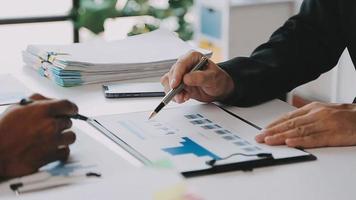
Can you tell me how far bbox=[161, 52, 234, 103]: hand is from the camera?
1.38m

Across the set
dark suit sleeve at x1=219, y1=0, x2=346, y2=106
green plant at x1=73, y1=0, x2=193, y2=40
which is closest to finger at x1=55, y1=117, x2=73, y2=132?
dark suit sleeve at x1=219, y1=0, x2=346, y2=106

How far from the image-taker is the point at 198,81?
1.39m

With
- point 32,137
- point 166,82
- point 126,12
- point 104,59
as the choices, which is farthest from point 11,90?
point 126,12

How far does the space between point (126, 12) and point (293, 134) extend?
2895 millimetres

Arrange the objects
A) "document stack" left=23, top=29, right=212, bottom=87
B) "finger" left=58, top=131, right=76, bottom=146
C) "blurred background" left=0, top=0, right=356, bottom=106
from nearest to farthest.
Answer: "finger" left=58, top=131, right=76, bottom=146
"document stack" left=23, top=29, right=212, bottom=87
"blurred background" left=0, top=0, right=356, bottom=106

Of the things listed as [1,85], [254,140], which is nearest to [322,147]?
[254,140]

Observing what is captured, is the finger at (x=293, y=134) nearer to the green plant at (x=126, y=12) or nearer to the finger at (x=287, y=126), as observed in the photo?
the finger at (x=287, y=126)

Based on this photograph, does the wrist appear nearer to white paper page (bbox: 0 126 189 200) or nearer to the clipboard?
the clipboard

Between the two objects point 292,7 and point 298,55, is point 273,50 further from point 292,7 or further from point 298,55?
point 292,7

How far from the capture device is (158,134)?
1.23 m

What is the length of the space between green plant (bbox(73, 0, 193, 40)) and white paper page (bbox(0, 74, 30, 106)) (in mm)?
2211

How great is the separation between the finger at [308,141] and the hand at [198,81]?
283 millimetres

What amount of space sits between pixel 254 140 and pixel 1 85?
2.37ft

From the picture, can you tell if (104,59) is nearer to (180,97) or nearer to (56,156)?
(180,97)
